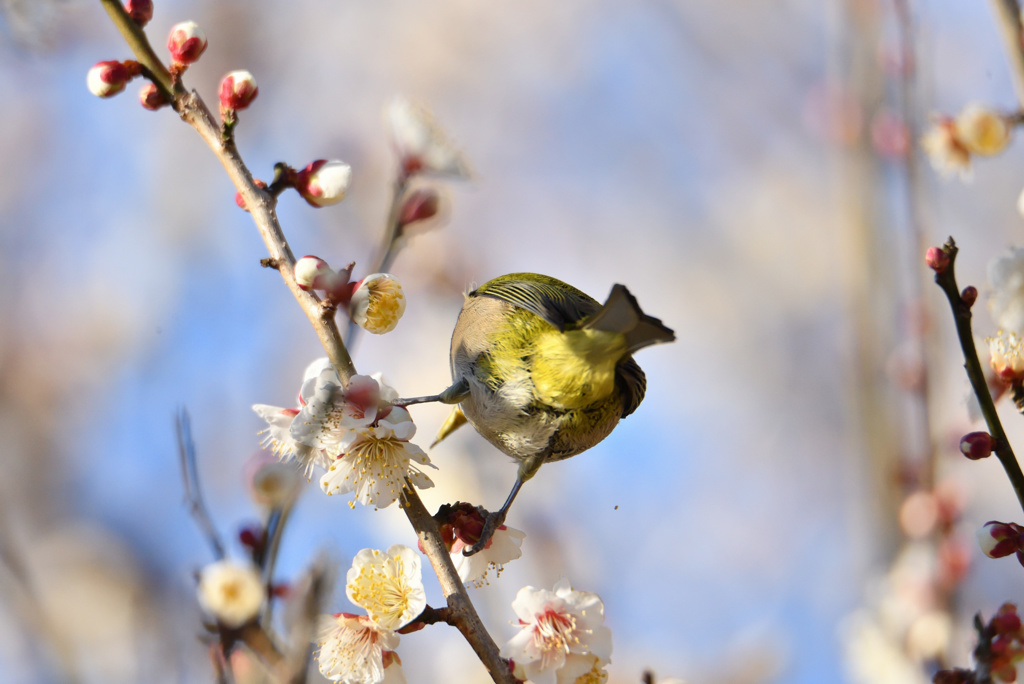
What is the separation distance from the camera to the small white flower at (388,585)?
146 cm

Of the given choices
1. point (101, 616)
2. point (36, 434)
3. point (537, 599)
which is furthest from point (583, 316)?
point (36, 434)

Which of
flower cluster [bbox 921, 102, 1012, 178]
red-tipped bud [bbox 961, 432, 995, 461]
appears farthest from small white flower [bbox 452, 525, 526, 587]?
flower cluster [bbox 921, 102, 1012, 178]

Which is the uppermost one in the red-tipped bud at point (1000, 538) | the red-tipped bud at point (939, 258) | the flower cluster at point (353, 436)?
the flower cluster at point (353, 436)

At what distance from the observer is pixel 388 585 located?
1.51m

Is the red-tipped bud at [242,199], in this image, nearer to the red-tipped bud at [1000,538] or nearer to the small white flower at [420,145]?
the small white flower at [420,145]

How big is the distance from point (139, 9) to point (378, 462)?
3.24 feet

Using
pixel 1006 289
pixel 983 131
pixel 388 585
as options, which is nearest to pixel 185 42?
pixel 388 585

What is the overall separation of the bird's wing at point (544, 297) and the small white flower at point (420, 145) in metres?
0.35

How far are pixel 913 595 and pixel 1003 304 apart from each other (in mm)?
1167

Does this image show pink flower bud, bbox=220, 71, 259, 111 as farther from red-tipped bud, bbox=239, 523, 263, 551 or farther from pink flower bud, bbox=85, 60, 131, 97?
red-tipped bud, bbox=239, 523, 263, 551

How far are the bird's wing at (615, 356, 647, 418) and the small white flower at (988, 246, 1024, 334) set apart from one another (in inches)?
31.1

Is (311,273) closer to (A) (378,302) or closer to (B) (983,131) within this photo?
(A) (378,302)

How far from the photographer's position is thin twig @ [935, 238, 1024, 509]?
117 centimetres

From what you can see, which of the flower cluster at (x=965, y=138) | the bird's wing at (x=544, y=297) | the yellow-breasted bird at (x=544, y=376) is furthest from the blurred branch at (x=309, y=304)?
the flower cluster at (x=965, y=138)
